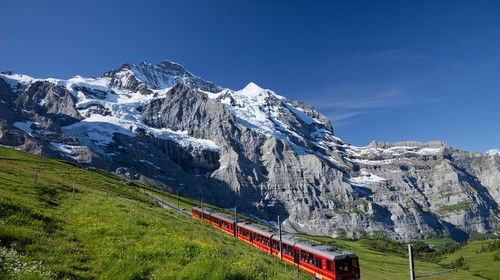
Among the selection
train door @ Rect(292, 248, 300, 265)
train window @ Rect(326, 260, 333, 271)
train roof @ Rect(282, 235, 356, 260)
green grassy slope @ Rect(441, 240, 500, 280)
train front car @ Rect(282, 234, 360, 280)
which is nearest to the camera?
train front car @ Rect(282, 234, 360, 280)

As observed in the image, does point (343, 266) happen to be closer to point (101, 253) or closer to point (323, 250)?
point (323, 250)

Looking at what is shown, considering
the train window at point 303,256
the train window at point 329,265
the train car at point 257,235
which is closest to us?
the train window at point 329,265

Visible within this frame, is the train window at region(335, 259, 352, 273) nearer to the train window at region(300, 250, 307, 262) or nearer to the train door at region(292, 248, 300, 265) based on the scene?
the train window at region(300, 250, 307, 262)

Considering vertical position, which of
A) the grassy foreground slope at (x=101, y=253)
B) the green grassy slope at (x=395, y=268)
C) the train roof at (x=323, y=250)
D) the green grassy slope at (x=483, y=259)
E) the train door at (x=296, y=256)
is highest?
the grassy foreground slope at (x=101, y=253)

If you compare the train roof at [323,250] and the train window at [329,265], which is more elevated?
the train roof at [323,250]

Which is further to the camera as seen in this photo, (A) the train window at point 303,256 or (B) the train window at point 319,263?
(A) the train window at point 303,256

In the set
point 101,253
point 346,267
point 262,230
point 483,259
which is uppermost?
point 101,253

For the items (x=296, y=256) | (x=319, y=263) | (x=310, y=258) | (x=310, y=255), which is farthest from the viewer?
(x=296, y=256)

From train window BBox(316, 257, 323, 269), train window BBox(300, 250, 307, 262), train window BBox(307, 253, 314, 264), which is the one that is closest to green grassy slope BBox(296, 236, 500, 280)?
train window BBox(316, 257, 323, 269)

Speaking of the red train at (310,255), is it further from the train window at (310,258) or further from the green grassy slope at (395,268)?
the green grassy slope at (395,268)

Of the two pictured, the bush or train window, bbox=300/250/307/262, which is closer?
the bush

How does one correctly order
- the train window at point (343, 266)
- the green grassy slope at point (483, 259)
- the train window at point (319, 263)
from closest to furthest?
the train window at point (343, 266) → the train window at point (319, 263) → the green grassy slope at point (483, 259)

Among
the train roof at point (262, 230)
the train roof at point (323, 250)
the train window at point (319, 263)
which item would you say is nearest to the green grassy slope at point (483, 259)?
the train roof at point (262, 230)

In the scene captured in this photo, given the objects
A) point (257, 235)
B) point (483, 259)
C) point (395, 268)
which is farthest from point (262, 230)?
point (483, 259)
